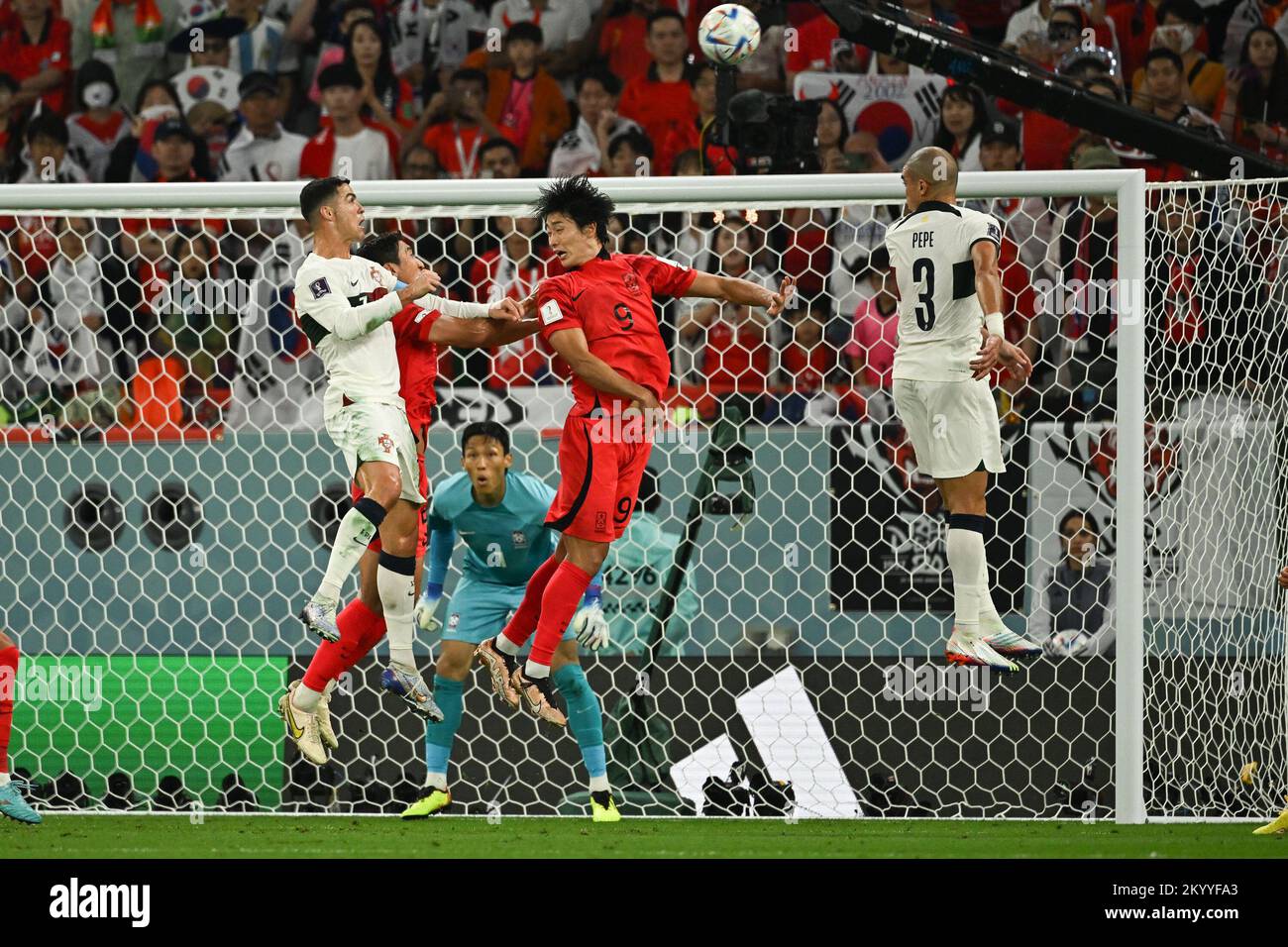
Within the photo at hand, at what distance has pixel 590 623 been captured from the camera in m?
6.34

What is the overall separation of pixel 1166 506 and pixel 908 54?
289 cm

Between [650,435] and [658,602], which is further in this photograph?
[658,602]

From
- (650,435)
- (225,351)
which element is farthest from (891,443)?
(225,351)

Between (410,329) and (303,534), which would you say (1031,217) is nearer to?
(410,329)

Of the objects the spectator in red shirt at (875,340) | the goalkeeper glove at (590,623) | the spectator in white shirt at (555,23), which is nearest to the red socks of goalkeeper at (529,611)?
the goalkeeper glove at (590,623)

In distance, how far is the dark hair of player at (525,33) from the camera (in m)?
9.73

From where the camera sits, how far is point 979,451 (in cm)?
553

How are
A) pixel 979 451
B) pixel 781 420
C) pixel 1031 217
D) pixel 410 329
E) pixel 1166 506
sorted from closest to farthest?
pixel 979 451 → pixel 410 329 → pixel 1166 506 → pixel 781 420 → pixel 1031 217

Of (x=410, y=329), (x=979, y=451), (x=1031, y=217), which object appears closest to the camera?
(x=979, y=451)

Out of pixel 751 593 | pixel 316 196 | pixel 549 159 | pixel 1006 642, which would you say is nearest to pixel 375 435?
pixel 316 196

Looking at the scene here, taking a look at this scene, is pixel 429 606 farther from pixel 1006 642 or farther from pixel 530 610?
pixel 1006 642

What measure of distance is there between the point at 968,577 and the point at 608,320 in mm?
1575

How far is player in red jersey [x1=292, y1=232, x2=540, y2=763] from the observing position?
19.1 feet

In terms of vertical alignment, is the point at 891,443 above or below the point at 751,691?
above
